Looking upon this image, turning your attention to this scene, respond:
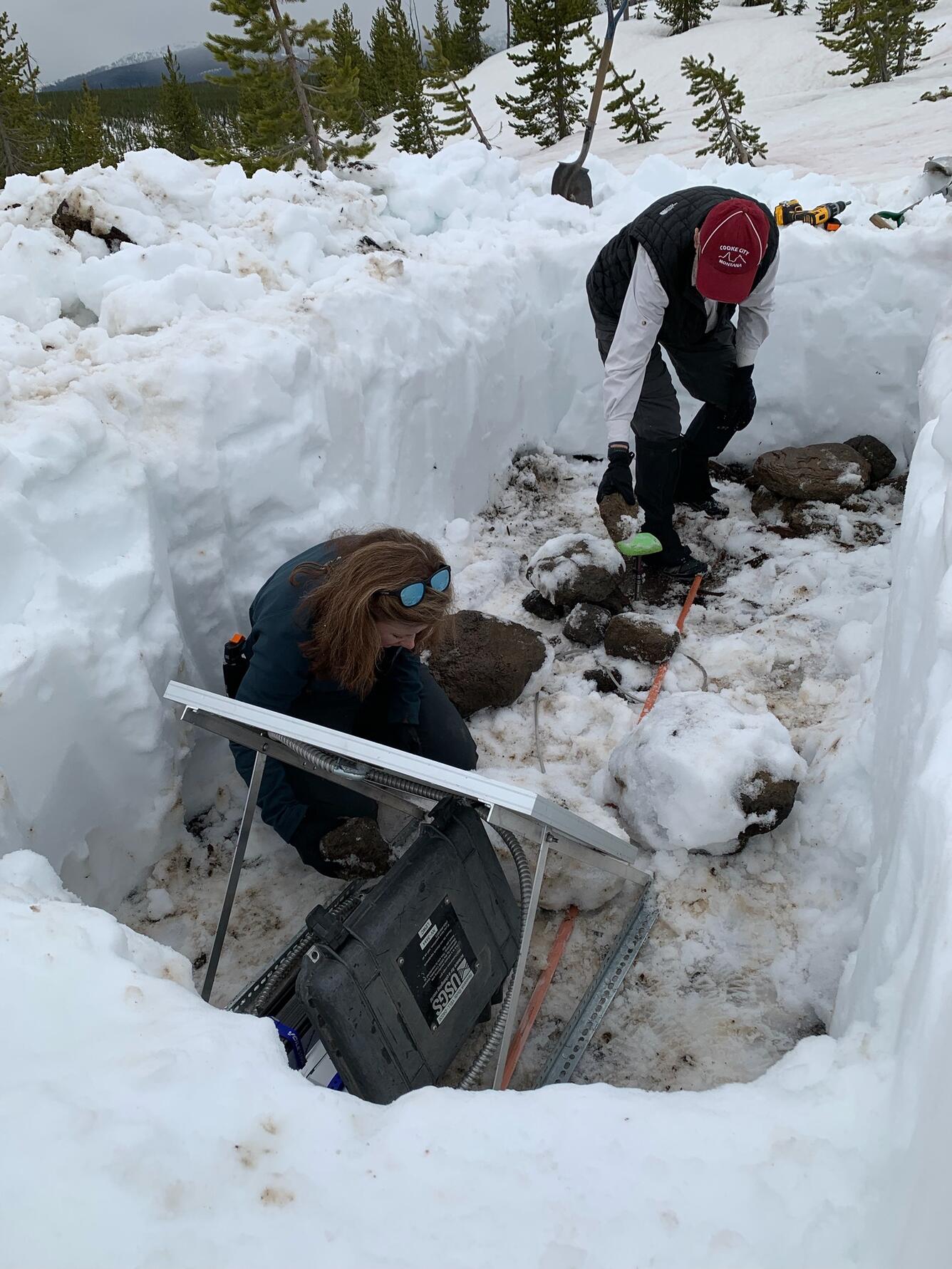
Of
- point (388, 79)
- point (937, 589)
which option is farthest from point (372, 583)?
point (388, 79)

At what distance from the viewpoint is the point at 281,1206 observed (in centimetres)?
96

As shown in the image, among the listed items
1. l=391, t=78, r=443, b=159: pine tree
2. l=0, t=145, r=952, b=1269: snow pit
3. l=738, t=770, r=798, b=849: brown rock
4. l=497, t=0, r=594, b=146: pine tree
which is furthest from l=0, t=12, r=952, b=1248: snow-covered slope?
l=391, t=78, r=443, b=159: pine tree

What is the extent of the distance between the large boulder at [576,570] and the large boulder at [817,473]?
95cm

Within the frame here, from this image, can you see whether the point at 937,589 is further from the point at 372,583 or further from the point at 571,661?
the point at 571,661

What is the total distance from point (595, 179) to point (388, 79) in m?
23.2

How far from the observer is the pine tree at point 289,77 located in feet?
36.6

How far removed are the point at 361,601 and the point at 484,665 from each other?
3.48ft

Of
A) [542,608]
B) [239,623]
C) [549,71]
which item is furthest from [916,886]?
[549,71]

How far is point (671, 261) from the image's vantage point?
9.05 feet

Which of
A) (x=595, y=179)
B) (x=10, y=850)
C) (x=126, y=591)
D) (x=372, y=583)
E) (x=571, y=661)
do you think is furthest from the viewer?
(x=595, y=179)

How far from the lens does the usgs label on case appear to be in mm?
1608

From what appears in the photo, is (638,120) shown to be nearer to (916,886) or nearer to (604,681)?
(604,681)

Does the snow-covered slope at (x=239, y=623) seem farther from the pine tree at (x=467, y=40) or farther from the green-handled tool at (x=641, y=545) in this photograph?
the pine tree at (x=467, y=40)

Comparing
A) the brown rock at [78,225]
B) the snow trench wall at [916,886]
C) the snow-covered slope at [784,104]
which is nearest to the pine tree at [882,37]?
the snow-covered slope at [784,104]
